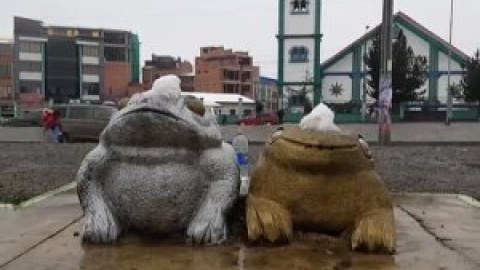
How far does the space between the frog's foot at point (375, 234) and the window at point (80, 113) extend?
18443mm

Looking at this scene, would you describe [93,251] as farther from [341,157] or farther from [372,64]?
[372,64]

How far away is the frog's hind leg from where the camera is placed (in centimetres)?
427

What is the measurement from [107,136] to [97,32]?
76.1m

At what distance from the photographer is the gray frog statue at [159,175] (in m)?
4.14

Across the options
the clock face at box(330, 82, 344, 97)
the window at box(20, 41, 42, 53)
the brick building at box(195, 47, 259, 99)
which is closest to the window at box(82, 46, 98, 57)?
the window at box(20, 41, 42, 53)

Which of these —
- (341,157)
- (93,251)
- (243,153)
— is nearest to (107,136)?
(93,251)

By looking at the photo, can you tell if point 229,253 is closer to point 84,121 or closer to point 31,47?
point 84,121

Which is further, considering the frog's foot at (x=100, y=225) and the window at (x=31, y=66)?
the window at (x=31, y=66)

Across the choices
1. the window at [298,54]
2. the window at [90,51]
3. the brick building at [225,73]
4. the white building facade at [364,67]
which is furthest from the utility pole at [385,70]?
the brick building at [225,73]

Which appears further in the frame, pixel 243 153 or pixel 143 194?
pixel 243 153

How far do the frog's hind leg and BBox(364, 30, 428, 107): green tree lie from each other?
3977 centimetres

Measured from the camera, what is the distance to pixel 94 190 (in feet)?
14.4

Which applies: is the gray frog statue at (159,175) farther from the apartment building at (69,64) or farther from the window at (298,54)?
the apartment building at (69,64)

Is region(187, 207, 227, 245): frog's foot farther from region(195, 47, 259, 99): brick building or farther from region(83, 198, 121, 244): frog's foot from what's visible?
region(195, 47, 259, 99): brick building
